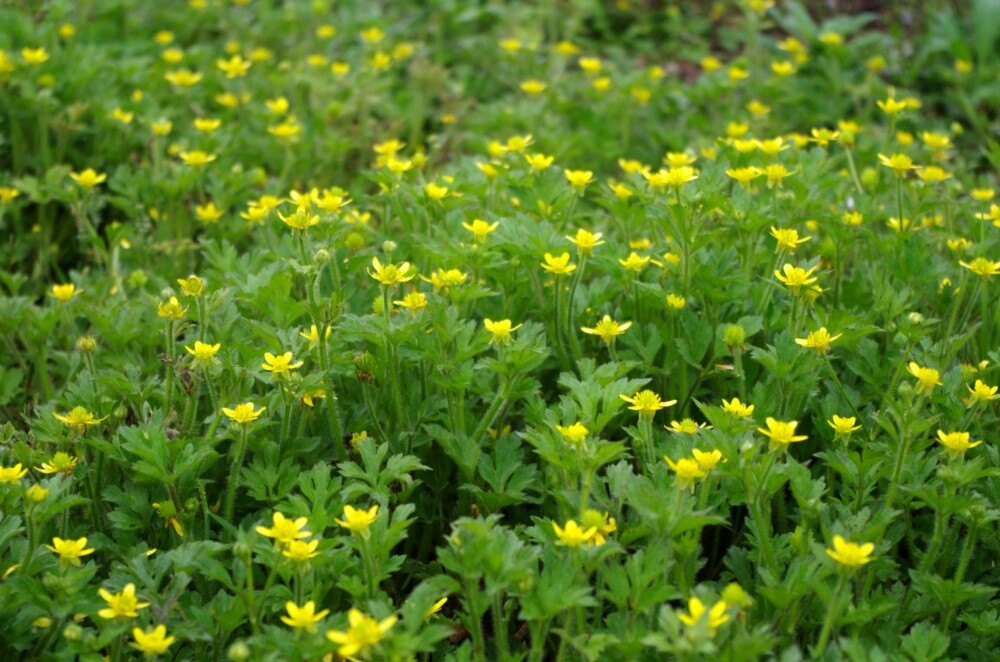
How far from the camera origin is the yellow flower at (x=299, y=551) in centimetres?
211

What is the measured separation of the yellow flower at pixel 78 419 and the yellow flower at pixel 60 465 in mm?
73

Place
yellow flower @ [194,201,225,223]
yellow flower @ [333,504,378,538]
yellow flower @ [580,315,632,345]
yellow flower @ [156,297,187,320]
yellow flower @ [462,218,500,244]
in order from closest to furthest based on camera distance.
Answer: yellow flower @ [333,504,378,538]
yellow flower @ [156,297,187,320]
yellow flower @ [580,315,632,345]
yellow flower @ [462,218,500,244]
yellow flower @ [194,201,225,223]

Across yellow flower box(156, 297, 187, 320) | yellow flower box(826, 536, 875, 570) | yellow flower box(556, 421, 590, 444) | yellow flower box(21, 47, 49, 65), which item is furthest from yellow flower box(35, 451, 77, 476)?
yellow flower box(21, 47, 49, 65)

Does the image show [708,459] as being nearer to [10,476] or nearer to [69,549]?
[69,549]

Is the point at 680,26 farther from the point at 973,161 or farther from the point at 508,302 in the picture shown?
the point at 508,302

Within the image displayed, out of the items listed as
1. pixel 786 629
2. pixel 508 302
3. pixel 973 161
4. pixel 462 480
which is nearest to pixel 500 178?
pixel 508 302

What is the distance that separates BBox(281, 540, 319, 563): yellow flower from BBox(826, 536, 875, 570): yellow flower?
100cm

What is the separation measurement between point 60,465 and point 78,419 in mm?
121

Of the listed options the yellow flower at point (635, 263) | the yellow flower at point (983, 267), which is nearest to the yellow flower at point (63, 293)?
the yellow flower at point (635, 263)

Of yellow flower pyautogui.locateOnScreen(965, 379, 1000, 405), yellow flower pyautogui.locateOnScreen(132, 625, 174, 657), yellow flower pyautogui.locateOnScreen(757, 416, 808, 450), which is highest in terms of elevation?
yellow flower pyautogui.locateOnScreen(757, 416, 808, 450)

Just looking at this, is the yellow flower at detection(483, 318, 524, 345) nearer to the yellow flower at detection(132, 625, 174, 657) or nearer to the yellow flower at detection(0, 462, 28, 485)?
the yellow flower at detection(132, 625, 174, 657)

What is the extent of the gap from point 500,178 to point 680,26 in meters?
3.29

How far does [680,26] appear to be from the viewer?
20.5ft

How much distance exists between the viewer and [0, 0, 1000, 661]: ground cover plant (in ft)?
7.07
